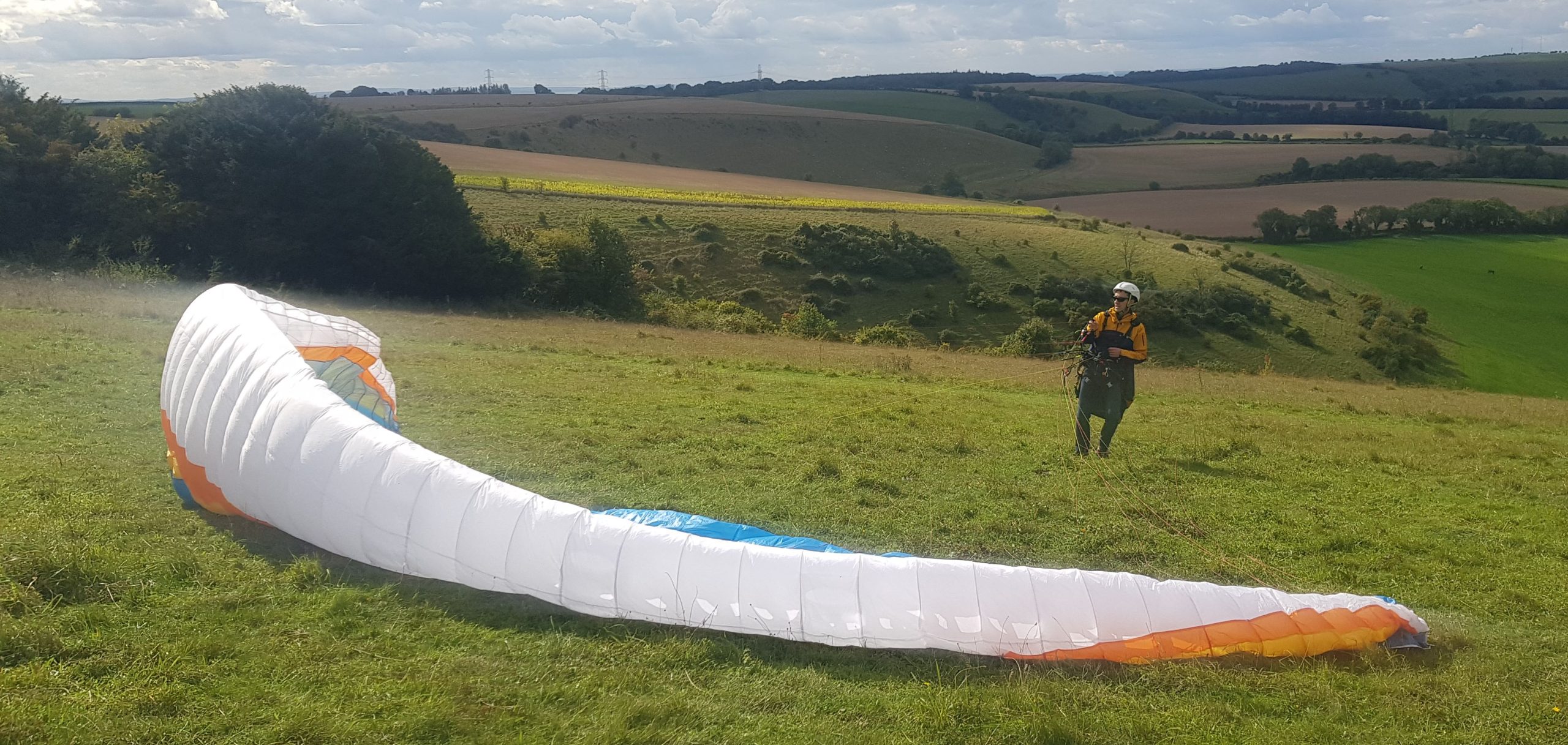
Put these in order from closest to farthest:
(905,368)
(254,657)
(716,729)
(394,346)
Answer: (716,729)
(254,657)
(394,346)
(905,368)

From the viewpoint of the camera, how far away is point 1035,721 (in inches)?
219

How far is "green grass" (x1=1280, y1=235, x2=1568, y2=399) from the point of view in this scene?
45938 mm

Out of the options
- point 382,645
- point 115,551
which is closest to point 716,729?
point 382,645

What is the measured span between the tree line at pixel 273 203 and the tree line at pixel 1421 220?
53502 mm

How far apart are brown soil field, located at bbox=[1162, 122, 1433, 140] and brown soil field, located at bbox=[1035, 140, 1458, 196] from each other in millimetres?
15465

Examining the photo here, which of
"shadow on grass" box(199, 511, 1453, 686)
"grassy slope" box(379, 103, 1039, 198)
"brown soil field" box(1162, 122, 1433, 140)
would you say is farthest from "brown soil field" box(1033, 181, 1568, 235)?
"shadow on grass" box(199, 511, 1453, 686)

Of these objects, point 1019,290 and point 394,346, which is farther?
point 1019,290

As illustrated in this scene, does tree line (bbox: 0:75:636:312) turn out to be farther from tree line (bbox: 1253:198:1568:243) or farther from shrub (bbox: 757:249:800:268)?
tree line (bbox: 1253:198:1568:243)

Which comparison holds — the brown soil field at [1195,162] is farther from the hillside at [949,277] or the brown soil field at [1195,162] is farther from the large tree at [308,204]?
the large tree at [308,204]

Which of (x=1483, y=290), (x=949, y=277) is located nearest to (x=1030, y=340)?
(x=949, y=277)

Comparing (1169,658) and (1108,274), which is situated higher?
(1169,658)

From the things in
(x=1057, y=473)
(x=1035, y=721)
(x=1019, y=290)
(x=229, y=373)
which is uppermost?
(x=229, y=373)

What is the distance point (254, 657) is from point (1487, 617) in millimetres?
9147

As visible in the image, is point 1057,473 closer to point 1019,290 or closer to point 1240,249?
point 1019,290
